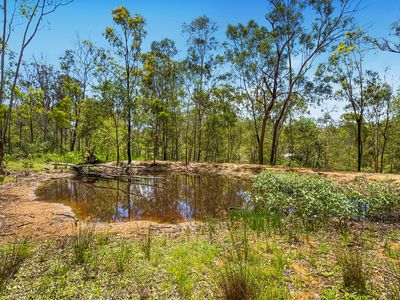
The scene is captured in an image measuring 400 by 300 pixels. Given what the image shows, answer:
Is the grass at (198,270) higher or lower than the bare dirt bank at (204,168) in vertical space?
lower

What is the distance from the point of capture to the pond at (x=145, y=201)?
7.93 metres

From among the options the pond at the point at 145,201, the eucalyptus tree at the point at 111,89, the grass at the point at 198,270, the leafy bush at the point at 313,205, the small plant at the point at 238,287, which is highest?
the eucalyptus tree at the point at 111,89

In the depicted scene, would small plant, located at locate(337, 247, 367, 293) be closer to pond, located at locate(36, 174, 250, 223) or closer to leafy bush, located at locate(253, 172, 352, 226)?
leafy bush, located at locate(253, 172, 352, 226)

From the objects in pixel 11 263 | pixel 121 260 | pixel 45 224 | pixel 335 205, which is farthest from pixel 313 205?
pixel 45 224

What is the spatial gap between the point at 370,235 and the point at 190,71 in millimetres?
24490

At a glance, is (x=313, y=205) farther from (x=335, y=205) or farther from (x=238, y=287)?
(x=238, y=287)

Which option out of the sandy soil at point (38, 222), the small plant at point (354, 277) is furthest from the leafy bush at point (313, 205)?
the sandy soil at point (38, 222)

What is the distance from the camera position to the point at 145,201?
10.0m

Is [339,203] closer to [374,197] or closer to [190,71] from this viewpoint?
[374,197]

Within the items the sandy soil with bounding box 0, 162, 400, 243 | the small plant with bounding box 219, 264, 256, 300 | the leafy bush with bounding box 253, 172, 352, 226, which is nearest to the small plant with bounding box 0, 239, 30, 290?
the sandy soil with bounding box 0, 162, 400, 243

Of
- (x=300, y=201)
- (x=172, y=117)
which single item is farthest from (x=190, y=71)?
(x=300, y=201)

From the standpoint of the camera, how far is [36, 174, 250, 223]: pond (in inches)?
312

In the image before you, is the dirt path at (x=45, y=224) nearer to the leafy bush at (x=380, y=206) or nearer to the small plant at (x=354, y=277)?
the small plant at (x=354, y=277)

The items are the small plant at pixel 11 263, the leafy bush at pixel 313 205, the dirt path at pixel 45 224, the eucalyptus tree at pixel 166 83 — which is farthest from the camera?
the eucalyptus tree at pixel 166 83
